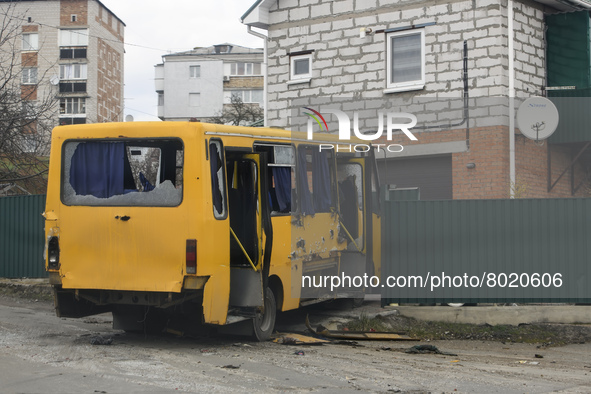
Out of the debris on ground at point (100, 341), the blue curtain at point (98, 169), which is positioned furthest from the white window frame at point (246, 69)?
the debris on ground at point (100, 341)

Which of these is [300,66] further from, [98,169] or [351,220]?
[98,169]

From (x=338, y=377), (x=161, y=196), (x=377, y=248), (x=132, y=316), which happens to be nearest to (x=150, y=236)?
(x=161, y=196)

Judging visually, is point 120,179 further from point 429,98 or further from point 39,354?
point 429,98

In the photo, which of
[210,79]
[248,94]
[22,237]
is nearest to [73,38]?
[210,79]

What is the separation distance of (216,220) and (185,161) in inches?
33.2

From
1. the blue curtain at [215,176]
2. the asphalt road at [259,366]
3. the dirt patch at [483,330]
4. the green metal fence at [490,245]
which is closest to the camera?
the asphalt road at [259,366]

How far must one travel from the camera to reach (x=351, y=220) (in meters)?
14.4

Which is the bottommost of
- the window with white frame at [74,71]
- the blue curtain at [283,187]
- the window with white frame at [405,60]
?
the blue curtain at [283,187]

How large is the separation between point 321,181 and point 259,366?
465 cm

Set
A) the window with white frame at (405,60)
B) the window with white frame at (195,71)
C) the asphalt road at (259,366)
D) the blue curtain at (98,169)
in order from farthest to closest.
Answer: the window with white frame at (195,71), the window with white frame at (405,60), the blue curtain at (98,169), the asphalt road at (259,366)

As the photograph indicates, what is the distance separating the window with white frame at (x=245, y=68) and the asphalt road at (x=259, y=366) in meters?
68.9

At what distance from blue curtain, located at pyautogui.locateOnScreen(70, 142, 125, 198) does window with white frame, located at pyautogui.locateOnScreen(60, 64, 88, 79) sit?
210ft

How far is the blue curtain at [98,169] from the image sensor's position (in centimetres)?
1112

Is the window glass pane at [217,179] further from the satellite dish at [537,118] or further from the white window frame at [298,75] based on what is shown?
the white window frame at [298,75]
